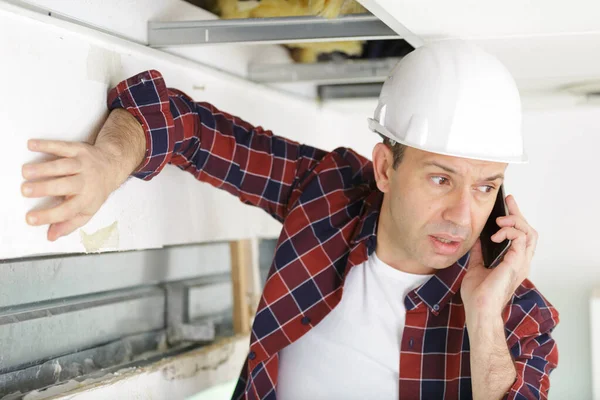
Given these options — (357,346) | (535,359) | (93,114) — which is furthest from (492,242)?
(93,114)

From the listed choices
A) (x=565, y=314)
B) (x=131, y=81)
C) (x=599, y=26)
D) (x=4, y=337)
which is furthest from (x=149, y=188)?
(x=565, y=314)

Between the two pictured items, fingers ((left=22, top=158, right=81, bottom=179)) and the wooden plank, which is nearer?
fingers ((left=22, top=158, right=81, bottom=179))

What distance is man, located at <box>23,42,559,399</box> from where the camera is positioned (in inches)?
56.9

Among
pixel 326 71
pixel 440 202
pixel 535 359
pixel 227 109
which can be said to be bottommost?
pixel 535 359

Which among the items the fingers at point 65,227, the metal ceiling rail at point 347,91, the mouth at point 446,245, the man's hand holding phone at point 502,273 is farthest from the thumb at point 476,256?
the metal ceiling rail at point 347,91

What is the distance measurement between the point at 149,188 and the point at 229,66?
516 millimetres

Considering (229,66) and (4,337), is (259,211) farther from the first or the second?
(4,337)

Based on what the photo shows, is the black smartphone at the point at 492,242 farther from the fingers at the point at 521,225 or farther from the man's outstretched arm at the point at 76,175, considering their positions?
the man's outstretched arm at the point at 76,175

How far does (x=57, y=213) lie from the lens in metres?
1.16

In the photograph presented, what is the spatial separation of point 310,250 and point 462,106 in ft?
1.60

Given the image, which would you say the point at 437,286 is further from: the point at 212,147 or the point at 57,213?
the point at 57,213

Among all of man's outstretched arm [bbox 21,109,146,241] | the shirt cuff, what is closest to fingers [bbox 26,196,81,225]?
man's outstretched arm [bbox 21,109,146,241]

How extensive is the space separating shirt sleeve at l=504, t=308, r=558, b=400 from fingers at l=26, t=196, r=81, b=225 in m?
0.89

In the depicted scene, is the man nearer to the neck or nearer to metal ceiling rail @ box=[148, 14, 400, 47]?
the neck
